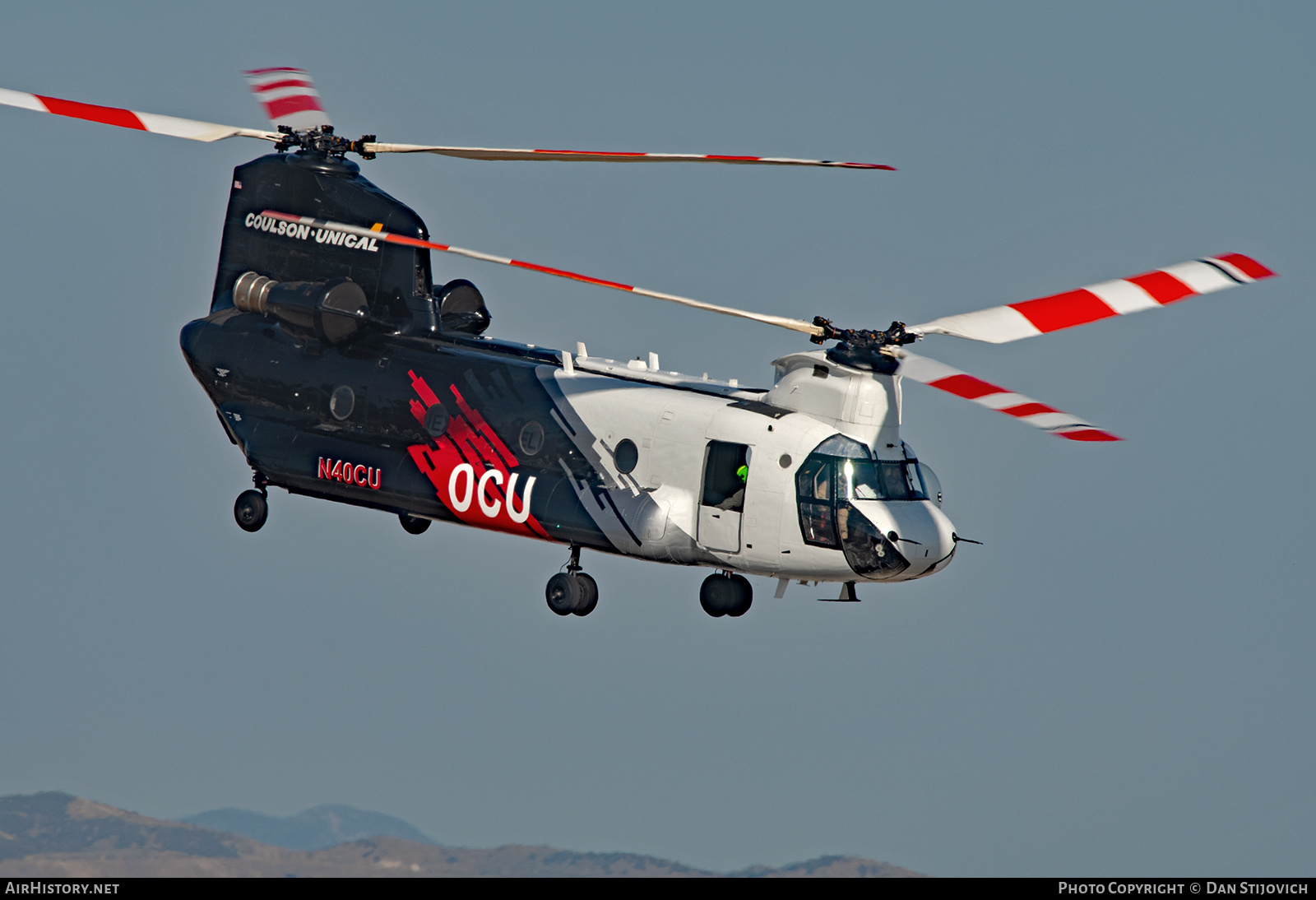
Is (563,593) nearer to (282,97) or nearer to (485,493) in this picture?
(485,493)

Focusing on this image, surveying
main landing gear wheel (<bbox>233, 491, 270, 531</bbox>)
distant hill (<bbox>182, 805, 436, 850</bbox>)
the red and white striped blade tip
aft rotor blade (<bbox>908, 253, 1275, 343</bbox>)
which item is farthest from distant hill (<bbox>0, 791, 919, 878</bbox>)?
distant hill (<bbox>182, 805, 436, 850</bbox>)

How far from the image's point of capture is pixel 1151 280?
26.8 metres

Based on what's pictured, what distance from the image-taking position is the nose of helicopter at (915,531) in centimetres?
2803

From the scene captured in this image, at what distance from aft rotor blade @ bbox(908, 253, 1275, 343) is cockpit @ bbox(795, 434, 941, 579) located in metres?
2.58

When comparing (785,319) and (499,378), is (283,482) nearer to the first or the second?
(499,378)

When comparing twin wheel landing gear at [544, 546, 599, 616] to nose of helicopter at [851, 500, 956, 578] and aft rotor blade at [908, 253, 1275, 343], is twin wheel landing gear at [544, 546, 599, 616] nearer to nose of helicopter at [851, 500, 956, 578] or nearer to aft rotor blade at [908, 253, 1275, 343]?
nose of helicopter at [851, 500, 956, 578]

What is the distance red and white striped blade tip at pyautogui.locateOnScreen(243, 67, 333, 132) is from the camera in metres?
34.4

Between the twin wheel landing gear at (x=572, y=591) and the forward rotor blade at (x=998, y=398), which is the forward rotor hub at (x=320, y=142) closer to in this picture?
the twin wheel landing gear at (x=572, y=591)

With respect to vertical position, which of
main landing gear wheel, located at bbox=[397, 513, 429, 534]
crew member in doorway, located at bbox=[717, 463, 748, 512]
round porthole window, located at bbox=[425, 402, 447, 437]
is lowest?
crew member in doorway, located at bbox=[717, 463, 748, 512]

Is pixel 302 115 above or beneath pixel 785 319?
above

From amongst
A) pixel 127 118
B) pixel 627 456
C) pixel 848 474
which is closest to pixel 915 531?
pixel 848 474

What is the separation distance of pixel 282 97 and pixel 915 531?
1506 centimetres

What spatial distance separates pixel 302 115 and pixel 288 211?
6.11ft
